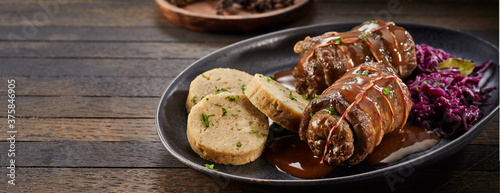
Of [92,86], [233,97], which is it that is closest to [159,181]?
[233,97]

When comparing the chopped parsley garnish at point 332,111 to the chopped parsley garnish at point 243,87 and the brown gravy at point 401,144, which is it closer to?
the brown gravy at point 401,144

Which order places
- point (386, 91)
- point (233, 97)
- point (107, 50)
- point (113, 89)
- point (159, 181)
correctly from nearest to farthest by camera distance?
1. point (386, 91)
2. point (159, 181)
3. point (233, 97)
4. point (113, 89)
5. point (107, 50)

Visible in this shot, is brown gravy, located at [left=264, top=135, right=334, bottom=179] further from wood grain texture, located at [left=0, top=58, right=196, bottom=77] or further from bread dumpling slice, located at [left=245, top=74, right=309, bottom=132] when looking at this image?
wood grain texture, located at [left=0, top=58, right=196, bottom=77]

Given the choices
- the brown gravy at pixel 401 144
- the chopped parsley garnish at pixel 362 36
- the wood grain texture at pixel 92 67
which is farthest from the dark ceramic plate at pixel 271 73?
the chopped parsley garnish at pixel 362 36

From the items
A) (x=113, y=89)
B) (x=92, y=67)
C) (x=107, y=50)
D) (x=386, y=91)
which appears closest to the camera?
(x=386, y=91)

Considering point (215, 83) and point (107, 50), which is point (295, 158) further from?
point (107, 50)

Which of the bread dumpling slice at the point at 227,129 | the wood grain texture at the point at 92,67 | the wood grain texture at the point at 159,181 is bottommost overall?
the wood grain texture at the point at 92,67

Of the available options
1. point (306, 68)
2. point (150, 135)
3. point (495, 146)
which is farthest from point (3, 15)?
point (495, 146)
